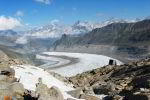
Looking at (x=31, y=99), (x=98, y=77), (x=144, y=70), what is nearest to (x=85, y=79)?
(x=98, y=77)

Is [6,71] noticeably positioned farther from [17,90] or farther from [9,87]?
[9,87]

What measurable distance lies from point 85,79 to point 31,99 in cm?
3403

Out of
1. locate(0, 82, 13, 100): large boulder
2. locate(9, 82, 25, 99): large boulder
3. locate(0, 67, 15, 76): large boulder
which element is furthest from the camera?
locate(0, 67, 15, 76): large boulder

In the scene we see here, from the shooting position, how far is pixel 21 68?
142 feet

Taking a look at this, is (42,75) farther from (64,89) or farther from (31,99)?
(31,99)

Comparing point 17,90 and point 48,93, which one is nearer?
point 17,90

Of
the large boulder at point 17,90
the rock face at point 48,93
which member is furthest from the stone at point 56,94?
the large boulder at point 17,90

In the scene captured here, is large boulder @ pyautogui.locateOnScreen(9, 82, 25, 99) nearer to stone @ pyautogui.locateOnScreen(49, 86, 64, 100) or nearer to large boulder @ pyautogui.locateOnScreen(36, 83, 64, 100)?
large boulder @ pyautogui.locateOnScreen(36, 83, 64, 100)

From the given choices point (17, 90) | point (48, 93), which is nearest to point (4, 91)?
point (17, 90)

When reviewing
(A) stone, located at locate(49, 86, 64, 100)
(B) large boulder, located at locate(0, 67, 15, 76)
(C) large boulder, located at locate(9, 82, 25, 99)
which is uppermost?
(B) large boulder, located at locate(0, 67, 15, 76)

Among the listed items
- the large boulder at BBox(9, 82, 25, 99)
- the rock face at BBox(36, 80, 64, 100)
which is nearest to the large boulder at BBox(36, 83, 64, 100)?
the rock face at BBox(36, 80, 64, 100)

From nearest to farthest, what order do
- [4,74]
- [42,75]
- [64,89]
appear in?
1. [4,74]
2. [64,89]
3. [42,75]

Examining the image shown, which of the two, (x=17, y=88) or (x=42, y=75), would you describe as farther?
(x=42, y=75)

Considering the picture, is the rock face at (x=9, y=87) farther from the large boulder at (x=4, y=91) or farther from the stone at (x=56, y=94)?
the stone at (x=56, y=94)
